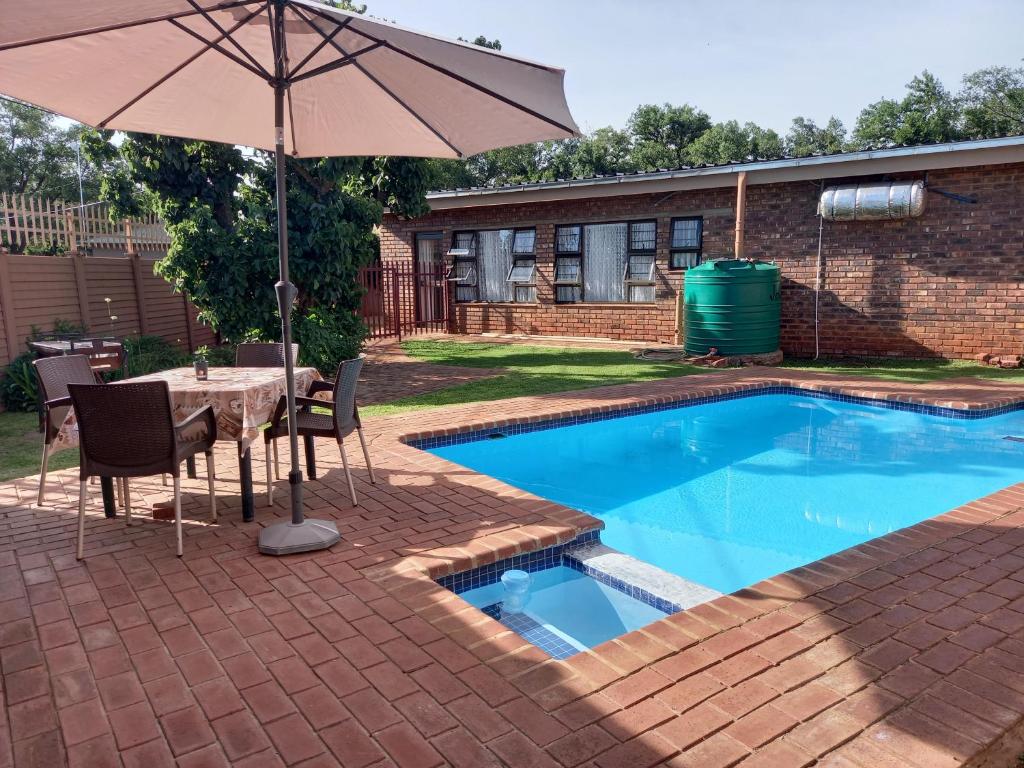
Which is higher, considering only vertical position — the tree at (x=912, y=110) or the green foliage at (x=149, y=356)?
the tree at (x=912, y=110)

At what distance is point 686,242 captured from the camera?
40.4 feet

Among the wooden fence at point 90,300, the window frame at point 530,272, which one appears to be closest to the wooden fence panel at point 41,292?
the wooden fence at point 90,300

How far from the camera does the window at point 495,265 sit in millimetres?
14461

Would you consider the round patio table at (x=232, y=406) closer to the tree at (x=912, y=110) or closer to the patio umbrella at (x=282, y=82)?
the patio umbrella at (x=282, y=82)

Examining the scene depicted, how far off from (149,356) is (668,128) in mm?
34149

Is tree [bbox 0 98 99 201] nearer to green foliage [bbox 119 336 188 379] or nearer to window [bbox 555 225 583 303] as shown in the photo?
green foliage [bbox 119 336 188 379]

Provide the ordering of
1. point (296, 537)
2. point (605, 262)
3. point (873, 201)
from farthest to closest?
point (605, 262) < point (873, 201) < point (296, 537)

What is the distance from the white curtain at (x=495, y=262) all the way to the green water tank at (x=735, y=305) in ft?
16.3

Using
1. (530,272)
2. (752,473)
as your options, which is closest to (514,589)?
(752,473)

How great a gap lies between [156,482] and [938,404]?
739 centimetres

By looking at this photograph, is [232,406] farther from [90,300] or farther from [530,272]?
[530,272]

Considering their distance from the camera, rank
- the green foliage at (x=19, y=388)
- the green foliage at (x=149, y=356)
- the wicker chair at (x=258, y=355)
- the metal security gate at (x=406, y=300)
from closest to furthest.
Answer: the wicker chair at (x=258, y=355) → the green foliage at (x=19, y=388) → the green foliage at (x=149, y=356) → the metal security gate at (x=406, y=300)

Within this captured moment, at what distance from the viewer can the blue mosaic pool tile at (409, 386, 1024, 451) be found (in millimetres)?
6422

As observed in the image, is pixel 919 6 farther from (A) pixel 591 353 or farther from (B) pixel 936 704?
(B) pixel 936 704
